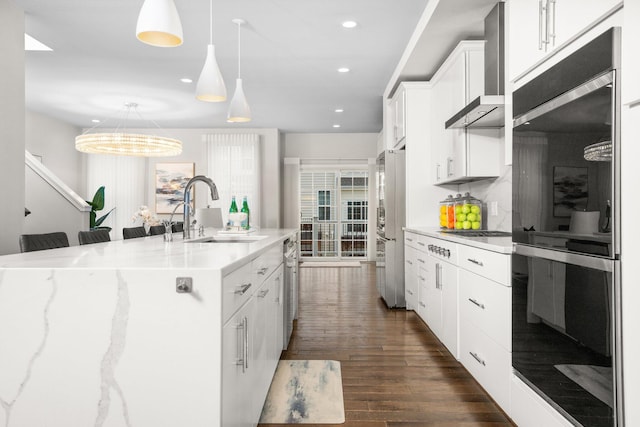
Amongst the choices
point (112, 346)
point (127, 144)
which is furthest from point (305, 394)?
point (127, 144)

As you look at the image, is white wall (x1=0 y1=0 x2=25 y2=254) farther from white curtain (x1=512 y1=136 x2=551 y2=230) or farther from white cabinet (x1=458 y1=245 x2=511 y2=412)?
white curtain (x1=512 y1=136 x2=551 y2=230)

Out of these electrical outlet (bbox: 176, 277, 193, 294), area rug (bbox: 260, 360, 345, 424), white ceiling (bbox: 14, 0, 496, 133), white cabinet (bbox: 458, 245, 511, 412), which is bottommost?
area rug (bbox: 260, 360, 345, 424)

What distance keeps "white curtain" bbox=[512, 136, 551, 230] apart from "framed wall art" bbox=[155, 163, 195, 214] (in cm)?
718

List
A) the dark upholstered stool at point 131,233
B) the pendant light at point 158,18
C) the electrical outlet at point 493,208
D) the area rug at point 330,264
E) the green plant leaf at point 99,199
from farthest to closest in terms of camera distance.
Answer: the area rug at point 330,264 → the green plant leaf at point 99,199 → the electrical outlet at point 493,208 → the dark upholstered stool at point 131,233 → the pendant light at point 158,18

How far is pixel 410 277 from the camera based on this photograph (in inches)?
170

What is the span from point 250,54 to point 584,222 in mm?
3790

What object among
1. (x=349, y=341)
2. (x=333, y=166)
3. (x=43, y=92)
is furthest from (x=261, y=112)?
(x=349, y=341)

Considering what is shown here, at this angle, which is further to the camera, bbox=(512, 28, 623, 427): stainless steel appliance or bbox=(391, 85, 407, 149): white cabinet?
bbox=(391, 85, 407, 149): white cabinet

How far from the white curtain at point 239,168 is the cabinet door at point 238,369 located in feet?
21.2

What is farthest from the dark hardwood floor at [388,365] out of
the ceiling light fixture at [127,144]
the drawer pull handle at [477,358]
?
the ceiling light fixture at [127,144]

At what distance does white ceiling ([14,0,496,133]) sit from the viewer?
3436mm

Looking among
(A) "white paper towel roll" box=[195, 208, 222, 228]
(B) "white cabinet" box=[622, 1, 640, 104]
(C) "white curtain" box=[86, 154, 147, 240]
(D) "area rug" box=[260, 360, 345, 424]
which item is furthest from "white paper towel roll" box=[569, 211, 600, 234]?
(C) "white curtain" box=[86, 154, 147, 240]

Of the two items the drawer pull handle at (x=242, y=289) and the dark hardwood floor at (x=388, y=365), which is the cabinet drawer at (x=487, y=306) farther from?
the drawer pull handle at (x=242, y=289)

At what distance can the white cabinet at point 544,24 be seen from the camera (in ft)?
4.69
